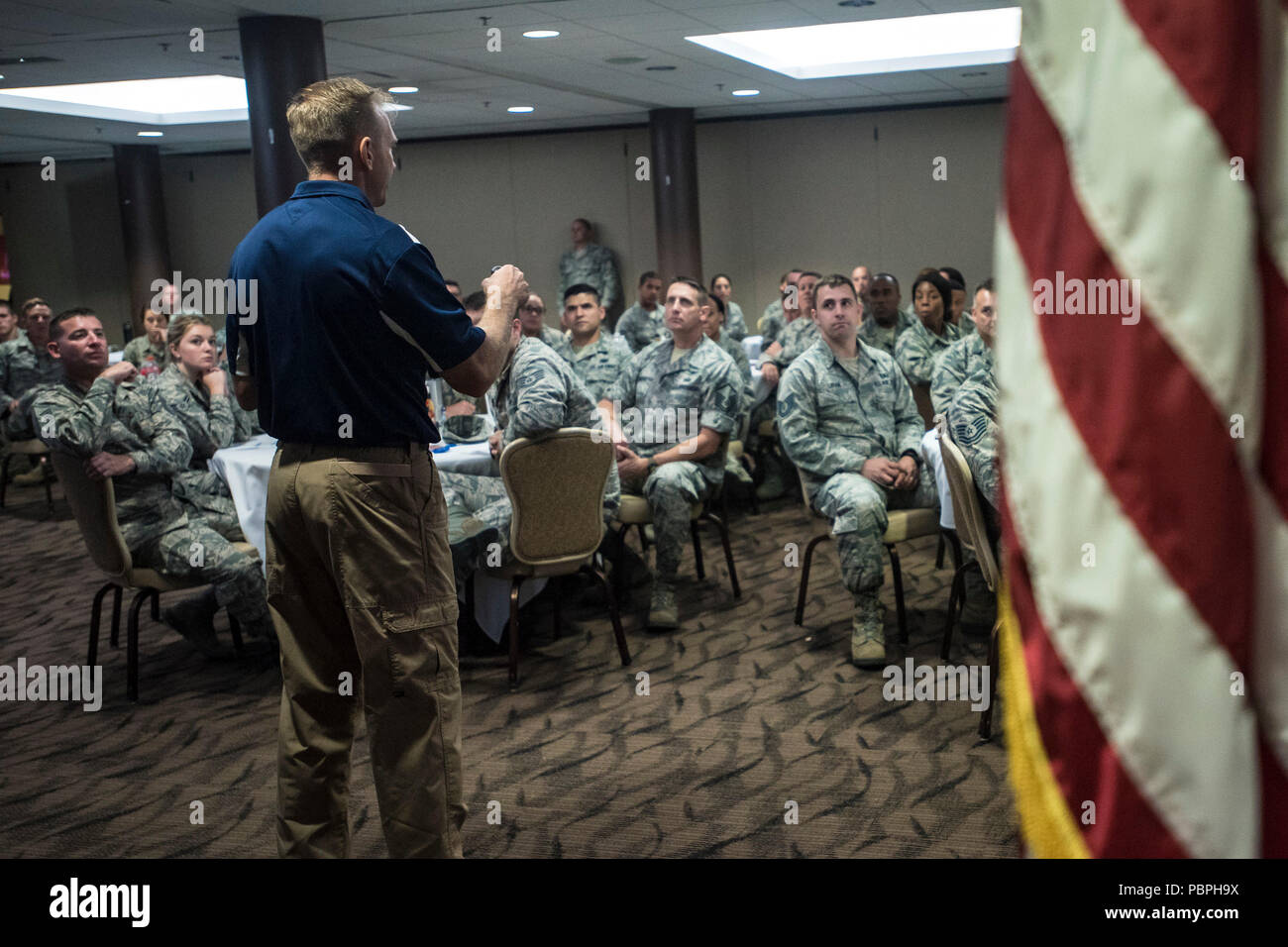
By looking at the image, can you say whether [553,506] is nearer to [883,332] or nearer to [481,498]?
[481,498]

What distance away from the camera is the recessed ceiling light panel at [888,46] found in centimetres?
954

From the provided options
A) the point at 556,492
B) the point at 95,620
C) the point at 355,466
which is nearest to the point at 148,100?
the point at 95,620

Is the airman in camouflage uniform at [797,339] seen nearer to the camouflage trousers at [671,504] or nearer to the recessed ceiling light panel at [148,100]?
the camouflage trousers at [671,504]

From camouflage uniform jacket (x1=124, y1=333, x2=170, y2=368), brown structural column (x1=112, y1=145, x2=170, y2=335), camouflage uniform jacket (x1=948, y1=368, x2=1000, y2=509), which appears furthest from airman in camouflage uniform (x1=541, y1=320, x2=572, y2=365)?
brown structural column (x1=112, y1=145, x2=170, y2=335)

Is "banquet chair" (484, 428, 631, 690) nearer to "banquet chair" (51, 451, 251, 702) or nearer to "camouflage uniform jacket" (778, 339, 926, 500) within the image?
"camouflage uniform jacket" (778, 339, 926, 500)

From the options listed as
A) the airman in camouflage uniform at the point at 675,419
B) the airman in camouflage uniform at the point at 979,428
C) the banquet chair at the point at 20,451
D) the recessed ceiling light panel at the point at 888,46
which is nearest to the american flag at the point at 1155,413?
the airman in camouflage uniform at the point at 979,428

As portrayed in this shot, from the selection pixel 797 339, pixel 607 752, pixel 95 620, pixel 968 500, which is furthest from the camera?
pixel 797 339

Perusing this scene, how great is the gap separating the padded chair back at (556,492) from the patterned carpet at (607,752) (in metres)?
0.50

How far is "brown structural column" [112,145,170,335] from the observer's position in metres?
13.5

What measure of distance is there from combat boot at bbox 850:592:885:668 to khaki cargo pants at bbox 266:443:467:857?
7.37 feet

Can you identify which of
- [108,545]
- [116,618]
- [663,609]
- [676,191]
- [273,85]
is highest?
[273,85]

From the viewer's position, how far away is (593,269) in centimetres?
1384

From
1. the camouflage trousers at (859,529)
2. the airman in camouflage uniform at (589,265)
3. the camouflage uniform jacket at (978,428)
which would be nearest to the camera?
the camouflage uniform jacket at (978,428)

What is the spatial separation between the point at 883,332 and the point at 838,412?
241cm
